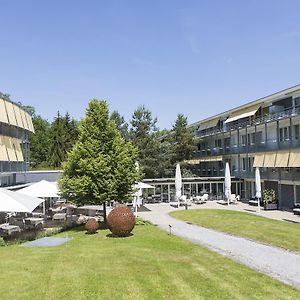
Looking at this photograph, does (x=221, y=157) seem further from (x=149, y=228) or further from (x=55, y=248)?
(x=55, y=248)

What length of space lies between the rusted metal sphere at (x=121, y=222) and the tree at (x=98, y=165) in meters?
3.34

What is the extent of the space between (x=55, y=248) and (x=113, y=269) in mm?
5474

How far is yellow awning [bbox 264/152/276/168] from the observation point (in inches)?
1655

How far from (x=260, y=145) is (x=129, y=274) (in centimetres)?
3467

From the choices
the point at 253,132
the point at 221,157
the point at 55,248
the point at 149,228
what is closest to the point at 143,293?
the point at 55,248

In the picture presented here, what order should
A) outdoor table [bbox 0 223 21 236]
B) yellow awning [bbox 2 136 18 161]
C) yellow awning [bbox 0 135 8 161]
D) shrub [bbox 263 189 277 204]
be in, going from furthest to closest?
1. shrub [bbox 263 189 277 204]
2. yellow awning [bbox 2 136 18 161]
3. yellow awning [bbox 0 135 8 161]
4. outdoor table [bbox 0 223 21 236]

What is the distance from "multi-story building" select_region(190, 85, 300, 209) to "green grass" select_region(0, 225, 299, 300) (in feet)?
75.3

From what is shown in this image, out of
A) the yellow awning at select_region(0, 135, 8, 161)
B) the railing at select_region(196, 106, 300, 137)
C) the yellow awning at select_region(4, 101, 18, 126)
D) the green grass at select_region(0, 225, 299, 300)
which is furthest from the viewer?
the railing at select_region(196, 106, 300, 137)

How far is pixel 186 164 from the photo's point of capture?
6400cm

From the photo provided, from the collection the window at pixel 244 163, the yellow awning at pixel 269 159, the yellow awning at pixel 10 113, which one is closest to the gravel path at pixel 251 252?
the yellow awning at pixel 269 159

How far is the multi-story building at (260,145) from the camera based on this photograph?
132ft

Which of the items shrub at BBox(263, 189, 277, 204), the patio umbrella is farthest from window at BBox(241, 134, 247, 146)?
the patio umbrella

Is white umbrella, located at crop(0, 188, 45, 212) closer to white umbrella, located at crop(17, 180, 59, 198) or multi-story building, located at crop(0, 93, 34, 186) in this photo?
white umbrella, located at crop(17, 180, 59, 198)

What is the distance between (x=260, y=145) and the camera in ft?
151
